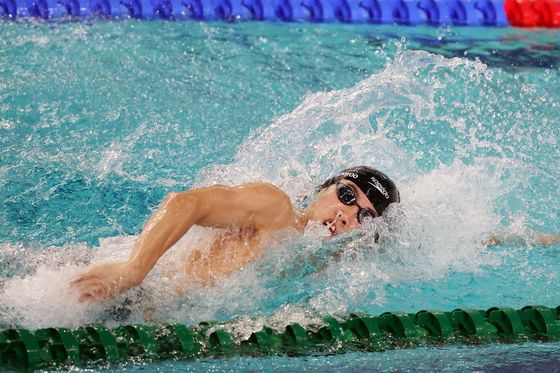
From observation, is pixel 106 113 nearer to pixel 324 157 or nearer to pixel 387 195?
pixel 324 157

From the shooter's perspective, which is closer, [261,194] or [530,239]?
[261,194]

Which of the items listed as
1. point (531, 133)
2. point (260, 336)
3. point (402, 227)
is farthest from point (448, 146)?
point (260, 336)

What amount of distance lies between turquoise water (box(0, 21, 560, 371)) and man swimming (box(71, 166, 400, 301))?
62 mm

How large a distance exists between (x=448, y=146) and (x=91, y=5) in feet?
9.04

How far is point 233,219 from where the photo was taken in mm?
2781

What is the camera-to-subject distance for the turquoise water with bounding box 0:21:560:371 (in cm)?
289

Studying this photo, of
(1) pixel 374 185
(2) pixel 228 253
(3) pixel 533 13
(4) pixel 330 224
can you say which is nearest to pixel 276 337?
(2) pixel 228 253

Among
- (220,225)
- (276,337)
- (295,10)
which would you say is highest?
(295,10)

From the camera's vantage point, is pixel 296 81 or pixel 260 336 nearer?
pixel 260 336

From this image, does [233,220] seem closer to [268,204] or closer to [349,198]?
[268,204]

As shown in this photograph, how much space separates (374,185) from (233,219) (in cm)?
59

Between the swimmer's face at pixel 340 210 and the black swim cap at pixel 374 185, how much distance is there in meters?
0.02

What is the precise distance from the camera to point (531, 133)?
4.69 m

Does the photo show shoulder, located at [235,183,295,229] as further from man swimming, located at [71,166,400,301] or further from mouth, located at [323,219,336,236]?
mouth, located at [323,219,336,236]
